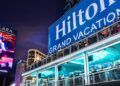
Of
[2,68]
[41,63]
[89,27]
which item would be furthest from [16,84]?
[89,27]

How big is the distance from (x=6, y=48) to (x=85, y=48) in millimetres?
36092

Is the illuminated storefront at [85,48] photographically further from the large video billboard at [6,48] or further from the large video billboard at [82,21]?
the large video billboard at [6,48]

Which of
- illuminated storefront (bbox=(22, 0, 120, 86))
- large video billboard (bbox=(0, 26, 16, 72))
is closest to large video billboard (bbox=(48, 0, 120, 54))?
illuminated storefront (bbox=(22, 0, 120, 86))

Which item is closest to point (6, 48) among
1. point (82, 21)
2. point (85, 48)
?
point (82, 21)

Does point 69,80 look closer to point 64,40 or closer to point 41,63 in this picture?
point 41,63

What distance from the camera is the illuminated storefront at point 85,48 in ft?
53.5

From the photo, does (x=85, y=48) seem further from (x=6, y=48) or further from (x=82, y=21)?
(x=6, y=48)

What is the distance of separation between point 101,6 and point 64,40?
343 inches

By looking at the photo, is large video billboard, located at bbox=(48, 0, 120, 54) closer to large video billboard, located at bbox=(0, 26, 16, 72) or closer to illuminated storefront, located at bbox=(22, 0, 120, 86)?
illuminated storefront, located at bbox=(22, 0, 120, 86)

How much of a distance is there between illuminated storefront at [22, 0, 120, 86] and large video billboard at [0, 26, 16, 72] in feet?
58.5

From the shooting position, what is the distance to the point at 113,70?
14070 mm

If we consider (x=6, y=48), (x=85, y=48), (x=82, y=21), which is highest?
(x=82, y=21)

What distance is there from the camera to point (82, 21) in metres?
28.2

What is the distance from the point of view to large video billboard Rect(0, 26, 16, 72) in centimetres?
4866
